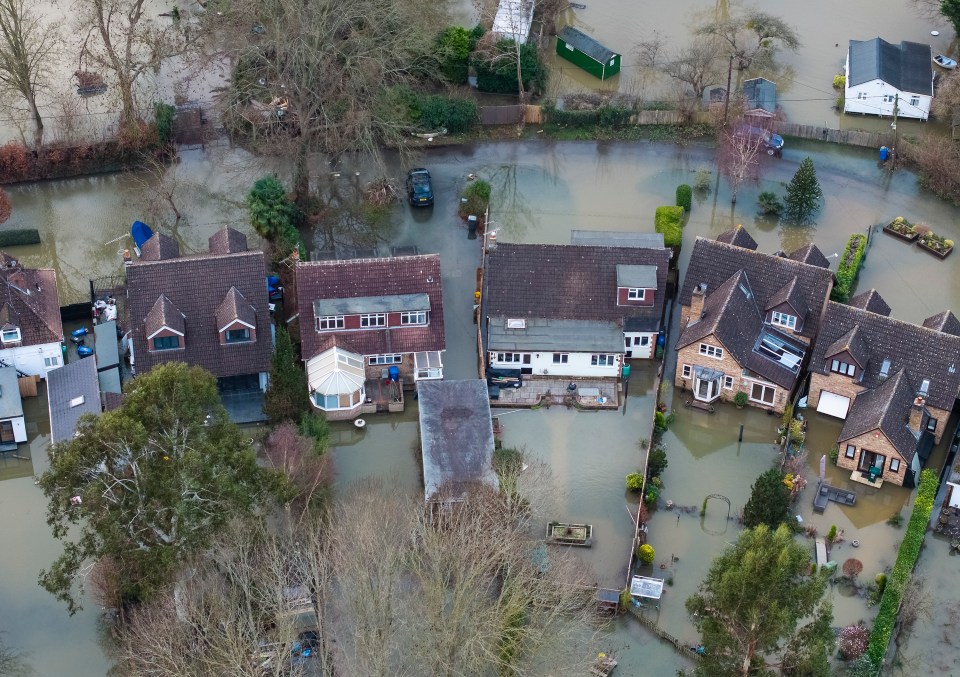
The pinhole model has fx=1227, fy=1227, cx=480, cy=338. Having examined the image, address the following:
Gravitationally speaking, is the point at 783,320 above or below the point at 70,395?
above

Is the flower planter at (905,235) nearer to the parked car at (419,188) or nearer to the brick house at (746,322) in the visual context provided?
the brick house at (746,322)

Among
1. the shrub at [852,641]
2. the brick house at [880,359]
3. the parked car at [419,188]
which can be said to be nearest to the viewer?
the shrub at [852,641]

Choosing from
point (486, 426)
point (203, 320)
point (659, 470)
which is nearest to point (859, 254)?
point (659, 470)

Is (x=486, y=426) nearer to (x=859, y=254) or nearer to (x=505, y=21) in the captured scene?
(x=859, y=254)

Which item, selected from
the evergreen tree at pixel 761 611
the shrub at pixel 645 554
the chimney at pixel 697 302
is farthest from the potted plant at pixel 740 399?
the evergreen tree at pixel 761 611

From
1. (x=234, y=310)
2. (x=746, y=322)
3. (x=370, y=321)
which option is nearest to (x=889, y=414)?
(x=746, y=322)

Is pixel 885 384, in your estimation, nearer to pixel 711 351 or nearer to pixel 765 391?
pixel 765 391

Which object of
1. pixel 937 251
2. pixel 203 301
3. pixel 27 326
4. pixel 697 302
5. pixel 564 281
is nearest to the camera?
pixel 203 301
